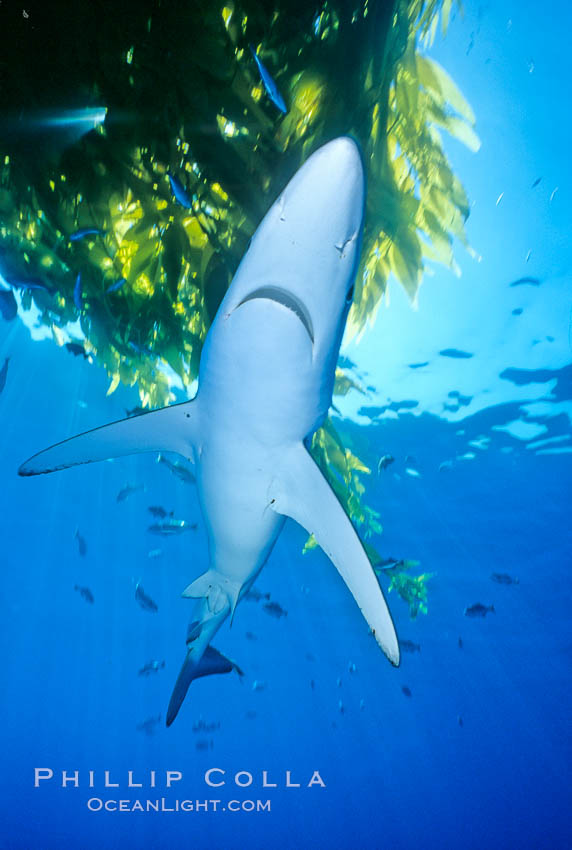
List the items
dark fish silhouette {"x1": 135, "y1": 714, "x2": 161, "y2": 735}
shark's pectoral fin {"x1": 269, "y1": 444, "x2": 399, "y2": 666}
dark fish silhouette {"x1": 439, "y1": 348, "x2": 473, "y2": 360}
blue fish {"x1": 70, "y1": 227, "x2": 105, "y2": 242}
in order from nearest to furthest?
shark's pectoral fin {"x1": 269, "y1": 444, "x2": 399, "y2": 666}, blue fish {"x1": 70, "y1": 227, "x2": 105, "y2": 242}, dark fish silhouette {"x1": 439, "y1": 348, "x2": 473, "y2": 360}, dark fish silhouette {"x1": 135, "y1": 714, "x2": 161, "y2": 735}

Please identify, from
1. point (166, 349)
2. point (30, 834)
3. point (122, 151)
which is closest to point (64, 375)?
point (166, 349)

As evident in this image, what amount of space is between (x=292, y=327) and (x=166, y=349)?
159 inches

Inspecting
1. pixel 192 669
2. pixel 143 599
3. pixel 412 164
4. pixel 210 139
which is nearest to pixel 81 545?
pixel 143 599

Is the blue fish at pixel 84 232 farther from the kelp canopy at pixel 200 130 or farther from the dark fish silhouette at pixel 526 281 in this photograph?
the dark fish silhouette at pixel 526 281

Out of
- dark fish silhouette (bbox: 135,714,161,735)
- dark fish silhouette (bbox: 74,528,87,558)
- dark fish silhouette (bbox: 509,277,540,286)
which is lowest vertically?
dark fish silhouette (bbox: 135,714,161,735)

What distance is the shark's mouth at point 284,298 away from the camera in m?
2.28

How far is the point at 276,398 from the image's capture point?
2762 millimetres

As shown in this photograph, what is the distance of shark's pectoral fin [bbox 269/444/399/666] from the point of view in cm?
278

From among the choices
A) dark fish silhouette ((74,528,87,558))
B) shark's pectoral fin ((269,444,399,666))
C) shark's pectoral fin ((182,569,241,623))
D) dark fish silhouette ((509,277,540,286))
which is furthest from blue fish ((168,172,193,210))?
dark fish silhouette ((74,528,87,558))

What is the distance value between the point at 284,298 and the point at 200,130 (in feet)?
7.74

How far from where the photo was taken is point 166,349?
596cm

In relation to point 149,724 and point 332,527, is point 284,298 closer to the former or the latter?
point 332,527

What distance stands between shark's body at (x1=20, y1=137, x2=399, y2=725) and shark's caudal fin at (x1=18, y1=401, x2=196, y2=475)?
0.04 ft

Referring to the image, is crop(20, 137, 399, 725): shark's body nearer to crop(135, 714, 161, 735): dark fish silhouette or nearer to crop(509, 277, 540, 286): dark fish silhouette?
crop(509, 277, 540, 286): dark fish silhouette
